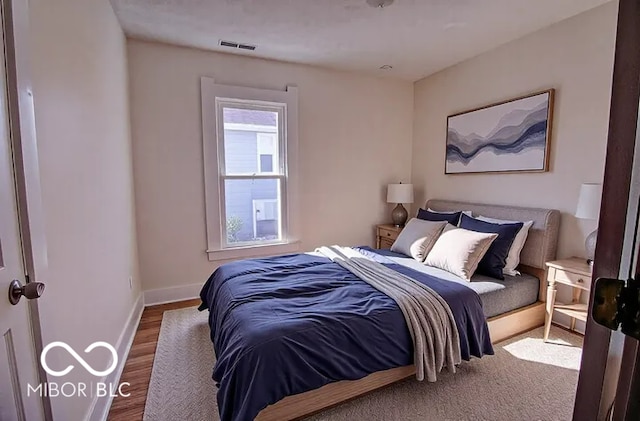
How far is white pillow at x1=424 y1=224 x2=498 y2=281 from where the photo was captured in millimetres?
2408

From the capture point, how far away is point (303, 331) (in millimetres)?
1542

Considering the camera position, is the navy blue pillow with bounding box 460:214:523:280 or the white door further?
the navy blue pillow with bounding box 460:214:523:280

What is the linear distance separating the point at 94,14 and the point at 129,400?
7.74 feet

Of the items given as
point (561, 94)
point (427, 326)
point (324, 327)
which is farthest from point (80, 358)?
point (561, 94)

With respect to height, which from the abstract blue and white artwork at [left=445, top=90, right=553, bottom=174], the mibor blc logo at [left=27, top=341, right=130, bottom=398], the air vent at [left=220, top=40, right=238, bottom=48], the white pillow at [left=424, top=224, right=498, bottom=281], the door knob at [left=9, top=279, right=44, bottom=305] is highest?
the air vent at [left=220, top=40, right=238, bottom=48]

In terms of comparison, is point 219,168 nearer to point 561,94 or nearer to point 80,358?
point 80,358

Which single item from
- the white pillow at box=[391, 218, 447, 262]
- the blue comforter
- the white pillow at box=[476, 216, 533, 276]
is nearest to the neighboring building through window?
the blue comforter

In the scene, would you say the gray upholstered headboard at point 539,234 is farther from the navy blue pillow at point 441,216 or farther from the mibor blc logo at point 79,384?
the mibor blc logo at point 79,384

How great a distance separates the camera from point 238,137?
3.35 meters

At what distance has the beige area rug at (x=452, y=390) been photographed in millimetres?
1676

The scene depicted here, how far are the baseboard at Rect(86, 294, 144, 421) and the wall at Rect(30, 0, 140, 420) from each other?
0.04 meters

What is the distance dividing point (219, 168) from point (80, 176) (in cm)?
174

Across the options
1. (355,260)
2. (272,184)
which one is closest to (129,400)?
(355,260)

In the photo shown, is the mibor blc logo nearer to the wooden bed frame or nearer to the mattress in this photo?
the wooden bed frame
